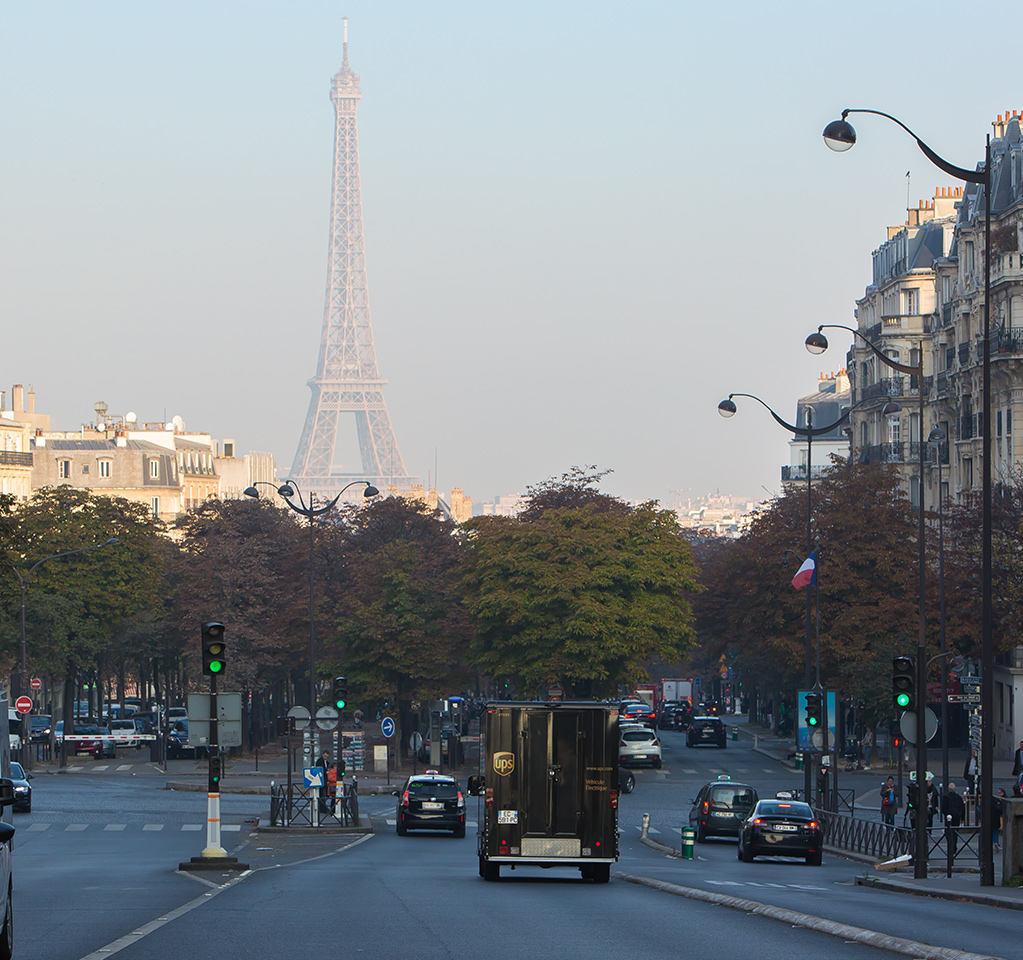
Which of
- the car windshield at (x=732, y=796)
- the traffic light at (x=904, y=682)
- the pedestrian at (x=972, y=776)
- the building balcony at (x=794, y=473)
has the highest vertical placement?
the building balcony at (x=794, y=473)

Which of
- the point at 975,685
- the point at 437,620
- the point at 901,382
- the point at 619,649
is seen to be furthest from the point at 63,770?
the point at 901,382

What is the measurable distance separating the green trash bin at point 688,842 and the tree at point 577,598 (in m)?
31.0

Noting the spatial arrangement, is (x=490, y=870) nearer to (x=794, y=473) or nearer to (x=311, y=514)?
(x=311, y=514)

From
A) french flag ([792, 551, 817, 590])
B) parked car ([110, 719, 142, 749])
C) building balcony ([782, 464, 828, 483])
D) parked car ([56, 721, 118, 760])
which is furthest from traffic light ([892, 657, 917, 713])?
building balcony ([782, 464, 828, 483])

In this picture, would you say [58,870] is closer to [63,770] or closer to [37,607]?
[63,770]

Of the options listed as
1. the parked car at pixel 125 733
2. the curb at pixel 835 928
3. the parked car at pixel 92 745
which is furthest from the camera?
the parked car at pixel 125 733

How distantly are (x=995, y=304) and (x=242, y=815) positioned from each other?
39.0 metres

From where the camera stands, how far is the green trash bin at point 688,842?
32.9 metres

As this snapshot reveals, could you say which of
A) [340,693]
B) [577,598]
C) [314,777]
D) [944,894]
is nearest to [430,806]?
[314,777]

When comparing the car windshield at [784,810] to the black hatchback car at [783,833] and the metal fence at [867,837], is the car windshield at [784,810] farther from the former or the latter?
the metal fence at [867,837]

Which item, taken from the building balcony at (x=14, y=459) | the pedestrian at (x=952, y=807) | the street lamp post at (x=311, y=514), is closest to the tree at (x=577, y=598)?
the street lamp post at (x=311, y=514)

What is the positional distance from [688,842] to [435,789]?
8094 mm

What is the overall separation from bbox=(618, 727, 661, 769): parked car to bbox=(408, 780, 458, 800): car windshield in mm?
26190

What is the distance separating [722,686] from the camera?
493 ft
